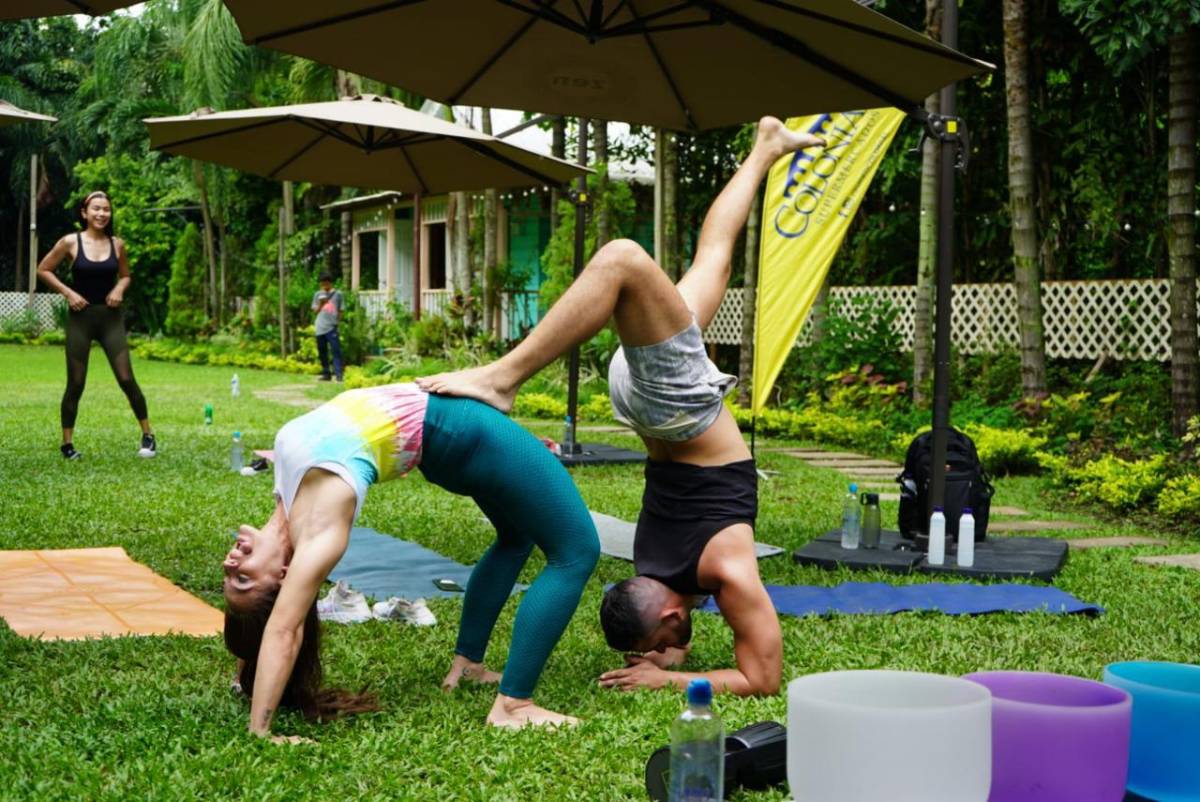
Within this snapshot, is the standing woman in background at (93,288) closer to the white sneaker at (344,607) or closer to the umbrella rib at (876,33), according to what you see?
the white sneaker at (344,607)

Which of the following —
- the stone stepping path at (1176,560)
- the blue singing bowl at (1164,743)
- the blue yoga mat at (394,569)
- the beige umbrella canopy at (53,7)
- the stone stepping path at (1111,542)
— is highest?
the beige umbrella canopy at (53,7)

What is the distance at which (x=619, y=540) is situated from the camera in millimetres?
7062

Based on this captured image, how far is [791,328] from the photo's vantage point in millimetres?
9297

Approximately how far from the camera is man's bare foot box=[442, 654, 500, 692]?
4203 mm

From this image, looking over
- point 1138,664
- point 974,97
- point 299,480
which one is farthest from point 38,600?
point 974,97

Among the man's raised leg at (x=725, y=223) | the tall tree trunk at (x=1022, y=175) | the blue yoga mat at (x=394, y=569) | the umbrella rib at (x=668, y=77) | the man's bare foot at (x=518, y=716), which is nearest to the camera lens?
the man's bare foot at (x=518, y=716)

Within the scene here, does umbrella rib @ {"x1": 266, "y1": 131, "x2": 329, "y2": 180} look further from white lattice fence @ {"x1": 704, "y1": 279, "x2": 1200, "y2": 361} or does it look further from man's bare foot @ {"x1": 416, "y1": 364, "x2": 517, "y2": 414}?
man's bare foot @ {"x1": 416, "y1": 364, "x2": 517, "y2": 414}

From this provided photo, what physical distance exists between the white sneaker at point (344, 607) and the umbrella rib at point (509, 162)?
525 centimetres

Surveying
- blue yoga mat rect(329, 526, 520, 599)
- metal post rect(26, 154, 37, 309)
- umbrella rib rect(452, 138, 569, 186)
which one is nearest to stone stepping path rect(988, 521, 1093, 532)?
blue yoga mat rect(329, 526, 520, 599)

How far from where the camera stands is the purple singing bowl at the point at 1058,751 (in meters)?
2.11

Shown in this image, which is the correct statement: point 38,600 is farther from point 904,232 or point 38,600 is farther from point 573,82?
point 904,232

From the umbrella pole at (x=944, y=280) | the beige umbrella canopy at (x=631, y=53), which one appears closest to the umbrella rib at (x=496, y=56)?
the beige umbrella canopy at (x=631, y=53)

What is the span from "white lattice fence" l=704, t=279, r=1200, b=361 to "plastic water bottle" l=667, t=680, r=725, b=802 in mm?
9791

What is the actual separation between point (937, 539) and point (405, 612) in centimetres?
Result: 275
